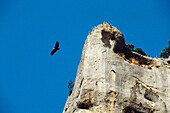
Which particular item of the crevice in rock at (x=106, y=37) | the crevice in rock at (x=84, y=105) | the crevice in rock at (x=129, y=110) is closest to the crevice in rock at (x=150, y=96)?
the crevice in rock at (x=129, y=110)

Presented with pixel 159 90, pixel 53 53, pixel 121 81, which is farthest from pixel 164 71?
pixel 53 53

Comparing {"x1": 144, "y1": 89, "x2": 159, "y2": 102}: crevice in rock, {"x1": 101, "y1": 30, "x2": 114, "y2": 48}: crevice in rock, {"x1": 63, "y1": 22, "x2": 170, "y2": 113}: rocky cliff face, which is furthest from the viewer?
{"x1": 101, "y1": 30, "x2": 114, "y2": 48}: crevice in rock

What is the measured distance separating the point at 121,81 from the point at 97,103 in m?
3.35

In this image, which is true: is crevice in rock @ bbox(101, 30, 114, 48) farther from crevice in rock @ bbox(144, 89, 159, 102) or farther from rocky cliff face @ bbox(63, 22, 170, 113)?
crevice in rock @ bbox(144, 89, 159, 102)

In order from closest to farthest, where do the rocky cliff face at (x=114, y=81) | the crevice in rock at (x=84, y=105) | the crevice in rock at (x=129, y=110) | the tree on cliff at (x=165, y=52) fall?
the crevice in rock at (x=84, y=105), the rocky cliff face at (x=114, y=81), the crevice in rock at (x=129, y=110), the tree on cliff at (x=165, y=52)

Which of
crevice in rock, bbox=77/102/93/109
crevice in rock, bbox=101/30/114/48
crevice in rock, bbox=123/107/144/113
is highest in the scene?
crevice in rock, bbox=101/30/114/48

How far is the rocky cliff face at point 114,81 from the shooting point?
2902 cm

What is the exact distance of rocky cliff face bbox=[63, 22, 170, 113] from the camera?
29.0 metres

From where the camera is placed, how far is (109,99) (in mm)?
29016

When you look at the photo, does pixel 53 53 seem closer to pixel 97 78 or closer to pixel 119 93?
pixel 97 78

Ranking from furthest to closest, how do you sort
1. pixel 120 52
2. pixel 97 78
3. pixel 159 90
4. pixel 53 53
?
pixel 120 52
pixel 159 90
pixel 97 78
pixel 53 53

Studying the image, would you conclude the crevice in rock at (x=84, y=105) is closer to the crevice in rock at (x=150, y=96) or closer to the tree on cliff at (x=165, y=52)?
the crevice in rock at (x=150, y=96)

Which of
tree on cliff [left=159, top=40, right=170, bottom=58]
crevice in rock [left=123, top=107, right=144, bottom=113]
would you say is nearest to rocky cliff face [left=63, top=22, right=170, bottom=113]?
crevice in rock [left=123, top=107, right=144, bottom=113]

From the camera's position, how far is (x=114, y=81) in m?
30.4
